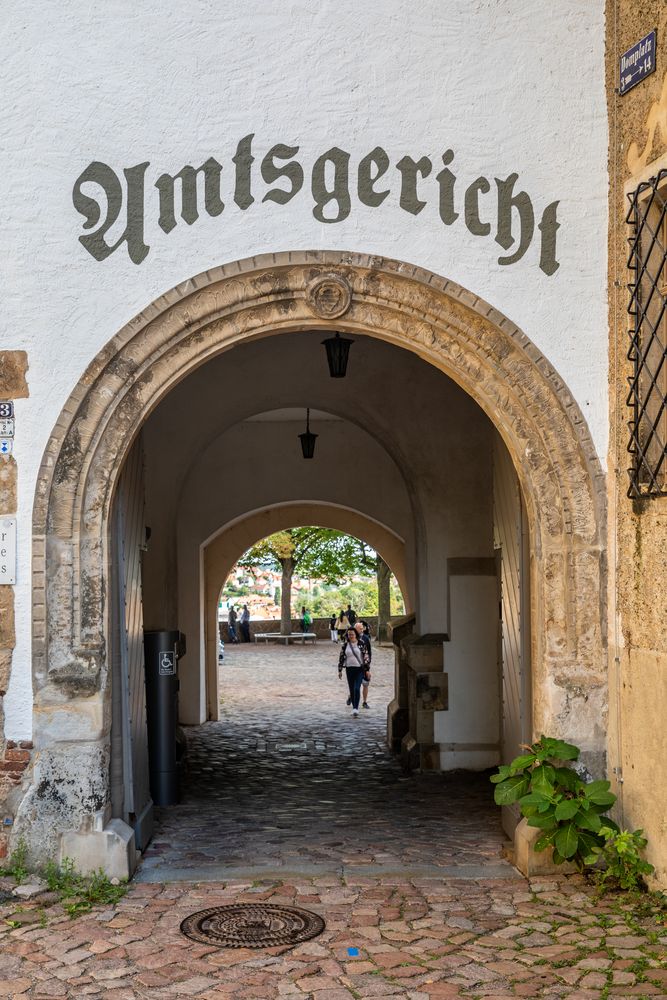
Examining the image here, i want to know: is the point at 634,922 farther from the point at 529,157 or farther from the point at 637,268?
the point at 529,157

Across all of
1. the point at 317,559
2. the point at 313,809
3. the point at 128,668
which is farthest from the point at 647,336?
the point at 317,559

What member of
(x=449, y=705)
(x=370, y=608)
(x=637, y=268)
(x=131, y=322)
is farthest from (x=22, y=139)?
(x=370, y=608)

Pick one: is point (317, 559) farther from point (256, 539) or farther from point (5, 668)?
point (5, 668)

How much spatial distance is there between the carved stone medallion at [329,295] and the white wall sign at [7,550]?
6.51ft

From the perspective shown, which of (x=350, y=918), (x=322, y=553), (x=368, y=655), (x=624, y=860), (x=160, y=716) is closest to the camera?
(x=350, y=918)

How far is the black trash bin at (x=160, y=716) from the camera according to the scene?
327 inches

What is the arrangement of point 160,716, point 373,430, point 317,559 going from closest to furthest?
point 160,716 < point 373,430 < point 317,559

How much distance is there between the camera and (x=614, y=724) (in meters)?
6.13

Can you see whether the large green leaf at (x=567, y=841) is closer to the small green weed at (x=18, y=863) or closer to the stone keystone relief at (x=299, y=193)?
the small green weed at (x=18, y=863)

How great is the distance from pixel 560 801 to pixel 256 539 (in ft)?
33.9

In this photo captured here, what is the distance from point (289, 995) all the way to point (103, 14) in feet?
16.2

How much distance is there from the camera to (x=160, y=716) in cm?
838

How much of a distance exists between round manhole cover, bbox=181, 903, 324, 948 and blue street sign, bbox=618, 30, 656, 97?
454 centimetres

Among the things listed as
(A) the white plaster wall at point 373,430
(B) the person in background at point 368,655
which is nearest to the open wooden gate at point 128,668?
(A) the white plaster wall at point 373,430
